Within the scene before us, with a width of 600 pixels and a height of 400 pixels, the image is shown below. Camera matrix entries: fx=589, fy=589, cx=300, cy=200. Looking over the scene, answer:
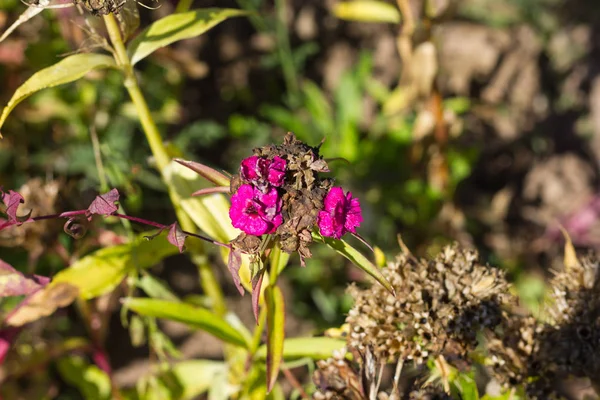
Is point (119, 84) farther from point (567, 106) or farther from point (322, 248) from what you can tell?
point (567, 106)

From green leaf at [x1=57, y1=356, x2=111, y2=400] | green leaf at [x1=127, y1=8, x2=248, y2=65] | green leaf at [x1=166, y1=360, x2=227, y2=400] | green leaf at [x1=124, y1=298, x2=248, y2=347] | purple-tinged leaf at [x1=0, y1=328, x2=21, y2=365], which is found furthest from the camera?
green leaf at [x1=57, y1=356, x2=111, y2=400]

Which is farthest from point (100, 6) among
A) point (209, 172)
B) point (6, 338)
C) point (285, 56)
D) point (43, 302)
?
point (285, 56)

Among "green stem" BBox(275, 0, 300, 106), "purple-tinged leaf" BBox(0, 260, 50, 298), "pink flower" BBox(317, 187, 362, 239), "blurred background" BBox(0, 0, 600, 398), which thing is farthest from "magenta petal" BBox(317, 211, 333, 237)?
"green stem" BBox(275, 0, 300, 106)

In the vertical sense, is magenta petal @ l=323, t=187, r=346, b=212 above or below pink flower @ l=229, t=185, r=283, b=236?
above

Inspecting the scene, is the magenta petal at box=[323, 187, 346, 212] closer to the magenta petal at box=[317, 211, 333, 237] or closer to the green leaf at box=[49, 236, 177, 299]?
the magenta petal at box=[317, 211, 333, 237]

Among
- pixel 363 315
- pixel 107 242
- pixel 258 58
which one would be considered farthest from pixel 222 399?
pixel 258 58

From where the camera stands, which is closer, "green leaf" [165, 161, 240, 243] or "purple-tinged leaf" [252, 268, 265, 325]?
"purple-tinged leaf" [252, 268, 265, 325]

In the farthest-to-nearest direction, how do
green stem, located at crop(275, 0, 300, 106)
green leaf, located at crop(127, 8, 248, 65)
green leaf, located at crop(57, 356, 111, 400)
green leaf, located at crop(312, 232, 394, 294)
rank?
green stem, located at crop(275, 0, 300, 106) → green leaf, located at crop(57, 356, 111, 400) → green leaf, located at crop(127, 8, 248, 65) → green leaf, located at crop(312, 232, 394, 294)

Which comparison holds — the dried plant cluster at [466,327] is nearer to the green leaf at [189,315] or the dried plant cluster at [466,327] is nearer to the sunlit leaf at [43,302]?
the green leaf at [189,315]
